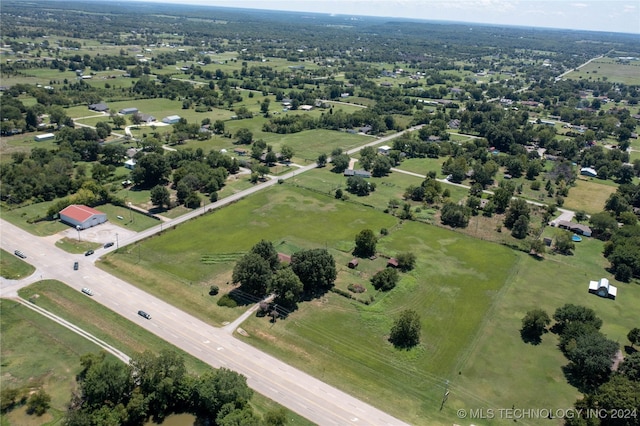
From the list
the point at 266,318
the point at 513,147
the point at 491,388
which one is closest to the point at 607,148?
the point at 513,147

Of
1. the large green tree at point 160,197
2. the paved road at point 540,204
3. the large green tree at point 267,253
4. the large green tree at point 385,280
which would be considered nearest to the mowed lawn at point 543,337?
the paved road at point 540,204

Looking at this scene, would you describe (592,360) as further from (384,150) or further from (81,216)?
(384,150)

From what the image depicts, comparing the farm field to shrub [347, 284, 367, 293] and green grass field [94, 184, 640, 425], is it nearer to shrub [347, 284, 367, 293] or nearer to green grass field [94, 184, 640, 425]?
green grass field [94, 184, 640, 425]

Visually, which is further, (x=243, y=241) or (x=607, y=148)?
(x=607, y=148)

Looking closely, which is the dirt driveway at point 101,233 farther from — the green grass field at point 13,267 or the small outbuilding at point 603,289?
the small outbuilding at point 603,289

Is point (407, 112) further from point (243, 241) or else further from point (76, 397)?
point (76, 397)

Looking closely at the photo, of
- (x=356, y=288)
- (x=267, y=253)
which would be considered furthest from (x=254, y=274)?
(x=356, y=288)
